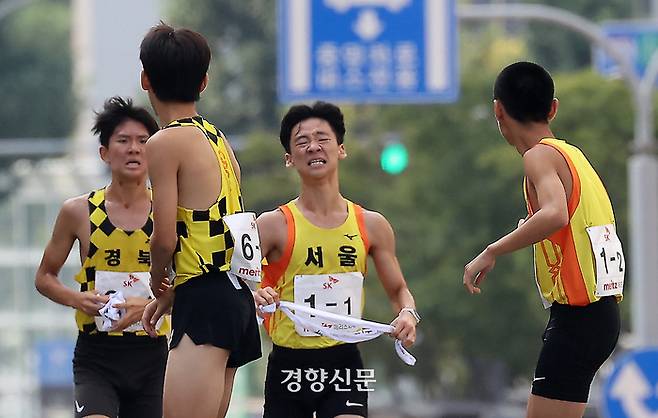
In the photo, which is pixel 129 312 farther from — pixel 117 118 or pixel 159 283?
pixel 159 283

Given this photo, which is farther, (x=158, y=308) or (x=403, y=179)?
(x=403, y=179)

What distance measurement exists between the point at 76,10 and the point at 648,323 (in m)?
84.2

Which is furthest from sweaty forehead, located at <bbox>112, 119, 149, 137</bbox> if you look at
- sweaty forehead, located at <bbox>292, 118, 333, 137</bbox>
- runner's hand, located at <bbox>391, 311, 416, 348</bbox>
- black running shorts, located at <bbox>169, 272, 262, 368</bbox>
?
black running shorts, located at <bbox>169, 272, 262, 368</bbox>

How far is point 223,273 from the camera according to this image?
7.25m

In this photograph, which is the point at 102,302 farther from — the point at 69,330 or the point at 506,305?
the point at 69,330

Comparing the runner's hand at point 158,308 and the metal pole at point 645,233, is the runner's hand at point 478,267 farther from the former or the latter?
the metal pole at point 645,233

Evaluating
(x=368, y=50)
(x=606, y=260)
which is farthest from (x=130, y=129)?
(x=368, y=50)

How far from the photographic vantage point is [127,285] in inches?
348

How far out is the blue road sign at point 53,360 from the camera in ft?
168

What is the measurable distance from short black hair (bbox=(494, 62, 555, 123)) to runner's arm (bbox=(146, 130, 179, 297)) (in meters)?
1.53

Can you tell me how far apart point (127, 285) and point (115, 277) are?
0.23 feet

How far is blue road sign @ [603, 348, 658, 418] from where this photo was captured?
12.9 meters

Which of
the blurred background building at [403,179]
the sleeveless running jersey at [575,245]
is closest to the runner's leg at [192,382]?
the sleeveless running jersey at [575,245]

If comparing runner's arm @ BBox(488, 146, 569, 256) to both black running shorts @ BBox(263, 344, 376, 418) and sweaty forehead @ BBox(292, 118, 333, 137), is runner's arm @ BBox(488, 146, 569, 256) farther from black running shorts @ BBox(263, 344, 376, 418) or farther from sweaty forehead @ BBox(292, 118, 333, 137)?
sweaty forehead @ BBox(292, 118, 333, 137)
